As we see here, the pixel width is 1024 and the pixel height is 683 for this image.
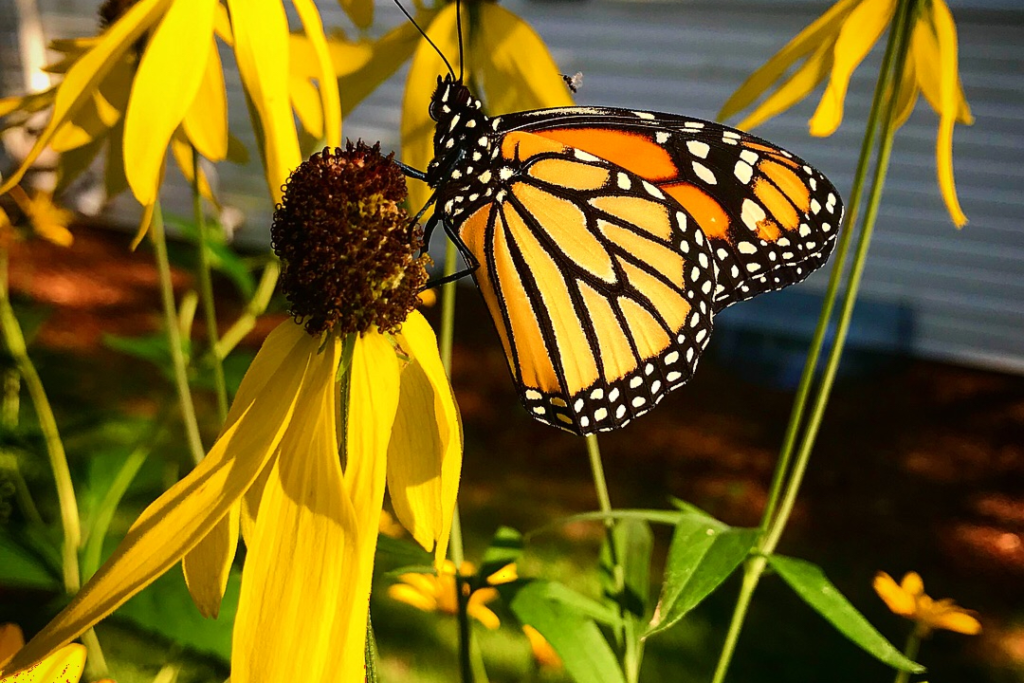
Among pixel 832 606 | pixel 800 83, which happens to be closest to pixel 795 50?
pixel 800 83

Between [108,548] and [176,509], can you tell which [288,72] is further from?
[108,548]

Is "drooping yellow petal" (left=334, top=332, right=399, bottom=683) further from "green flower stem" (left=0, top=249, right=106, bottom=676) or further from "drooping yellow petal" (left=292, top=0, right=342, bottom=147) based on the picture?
"green flower stem" (left=0, top=249, right=106, bottom=676)

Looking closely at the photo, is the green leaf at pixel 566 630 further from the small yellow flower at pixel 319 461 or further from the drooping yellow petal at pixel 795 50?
the drooping yellow petal at pixel 795 50

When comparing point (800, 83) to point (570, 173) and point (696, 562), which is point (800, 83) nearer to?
point (570, 173)

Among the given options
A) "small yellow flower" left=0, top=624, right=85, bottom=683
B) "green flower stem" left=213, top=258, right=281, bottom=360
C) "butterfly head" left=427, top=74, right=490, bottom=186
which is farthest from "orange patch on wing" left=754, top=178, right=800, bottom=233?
"small yellow flower" left=0, top=624, right=85, bottom=683

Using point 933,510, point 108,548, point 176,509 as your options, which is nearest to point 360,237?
point 176,509

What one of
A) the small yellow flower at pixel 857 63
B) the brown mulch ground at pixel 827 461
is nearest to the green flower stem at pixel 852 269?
the small yellow flower at pixel 857 63
